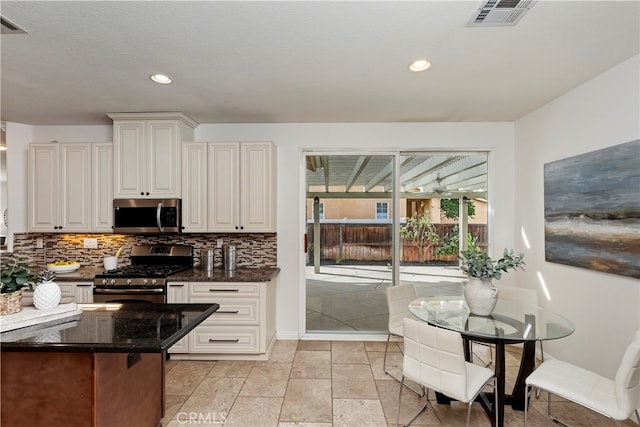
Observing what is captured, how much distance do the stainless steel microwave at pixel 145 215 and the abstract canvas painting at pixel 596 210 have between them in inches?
148

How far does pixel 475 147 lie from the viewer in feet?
12.1

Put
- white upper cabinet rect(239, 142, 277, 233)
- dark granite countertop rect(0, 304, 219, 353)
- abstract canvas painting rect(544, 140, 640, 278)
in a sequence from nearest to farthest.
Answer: dark granite countertop rect(0, 304, 219, 353) → abstract canvas painting rect(544, 140, 640, 278) → white upper cabinet rect(239, 142, 277, 233)

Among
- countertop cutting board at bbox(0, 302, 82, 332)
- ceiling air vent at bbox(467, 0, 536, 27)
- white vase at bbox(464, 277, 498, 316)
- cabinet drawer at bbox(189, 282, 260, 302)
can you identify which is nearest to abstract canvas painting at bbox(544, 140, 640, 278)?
white vase at bbox(464, 277, 498, 316)

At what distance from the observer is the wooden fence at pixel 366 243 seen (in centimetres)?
386

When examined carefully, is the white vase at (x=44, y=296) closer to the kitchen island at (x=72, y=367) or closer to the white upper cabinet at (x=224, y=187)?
the kitchen island at (x=72, y=367)

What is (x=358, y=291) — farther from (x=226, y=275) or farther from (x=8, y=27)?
(x=8, y=27)

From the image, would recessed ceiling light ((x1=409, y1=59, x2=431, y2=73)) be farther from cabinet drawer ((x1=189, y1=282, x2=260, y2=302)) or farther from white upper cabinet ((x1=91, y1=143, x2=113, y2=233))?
white upper cabinet ((x1=91, y1=143, x2=113, y2=233))

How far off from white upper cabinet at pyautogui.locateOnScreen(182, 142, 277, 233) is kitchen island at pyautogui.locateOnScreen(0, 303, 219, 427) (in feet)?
5.96

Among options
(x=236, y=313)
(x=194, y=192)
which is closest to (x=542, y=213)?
(x=236, y=313)

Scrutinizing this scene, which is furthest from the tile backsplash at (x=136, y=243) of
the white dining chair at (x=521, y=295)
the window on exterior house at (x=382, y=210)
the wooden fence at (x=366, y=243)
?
the white dining chair at (x=521, y=295)

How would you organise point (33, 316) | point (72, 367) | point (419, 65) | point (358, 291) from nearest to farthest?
point (72, 367), point (33, 316), point (419, 65), point (358, 291)

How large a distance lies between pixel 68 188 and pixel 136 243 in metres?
0.91

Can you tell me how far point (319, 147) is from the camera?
3736 mm

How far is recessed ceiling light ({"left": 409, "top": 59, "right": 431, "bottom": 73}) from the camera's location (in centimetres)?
223
